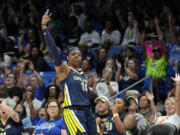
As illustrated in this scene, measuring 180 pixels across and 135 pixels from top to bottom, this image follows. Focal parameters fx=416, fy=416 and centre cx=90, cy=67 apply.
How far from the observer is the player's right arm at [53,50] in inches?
208

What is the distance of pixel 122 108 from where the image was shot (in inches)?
292

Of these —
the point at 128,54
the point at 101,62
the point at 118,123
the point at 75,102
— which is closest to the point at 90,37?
the point at 101,62

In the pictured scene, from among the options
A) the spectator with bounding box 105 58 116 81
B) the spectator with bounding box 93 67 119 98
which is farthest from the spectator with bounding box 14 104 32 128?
the spectator with bounding box 105 58 116 81

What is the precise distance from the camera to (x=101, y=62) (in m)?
10.5

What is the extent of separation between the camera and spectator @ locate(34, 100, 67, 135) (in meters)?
7.16

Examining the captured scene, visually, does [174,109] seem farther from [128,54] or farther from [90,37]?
[90,37]

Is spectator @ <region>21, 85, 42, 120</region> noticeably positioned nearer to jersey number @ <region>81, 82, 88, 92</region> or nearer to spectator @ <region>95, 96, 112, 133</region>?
spectator @ <region>95, 96, 112, 133</region>


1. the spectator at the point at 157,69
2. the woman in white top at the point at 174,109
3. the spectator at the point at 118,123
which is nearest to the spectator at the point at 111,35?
the spectator at the point at 157,69

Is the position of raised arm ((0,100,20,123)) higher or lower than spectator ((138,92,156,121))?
higher

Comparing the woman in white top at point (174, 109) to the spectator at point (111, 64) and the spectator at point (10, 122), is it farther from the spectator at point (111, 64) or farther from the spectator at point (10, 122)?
the spectator at point (111, 64)

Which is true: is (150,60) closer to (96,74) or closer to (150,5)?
(96,74)

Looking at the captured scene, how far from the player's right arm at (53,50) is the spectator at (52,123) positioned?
5.88ft

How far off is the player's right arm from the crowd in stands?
3.22 feet

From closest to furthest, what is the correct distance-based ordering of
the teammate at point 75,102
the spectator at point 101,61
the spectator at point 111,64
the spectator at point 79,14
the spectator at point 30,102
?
1. the teammate at point 75,102
2. the spectator at point 30,102
3. the spectator at point 111,64
4. the spectator at point 101,61
5. the spectator at point 79,14
